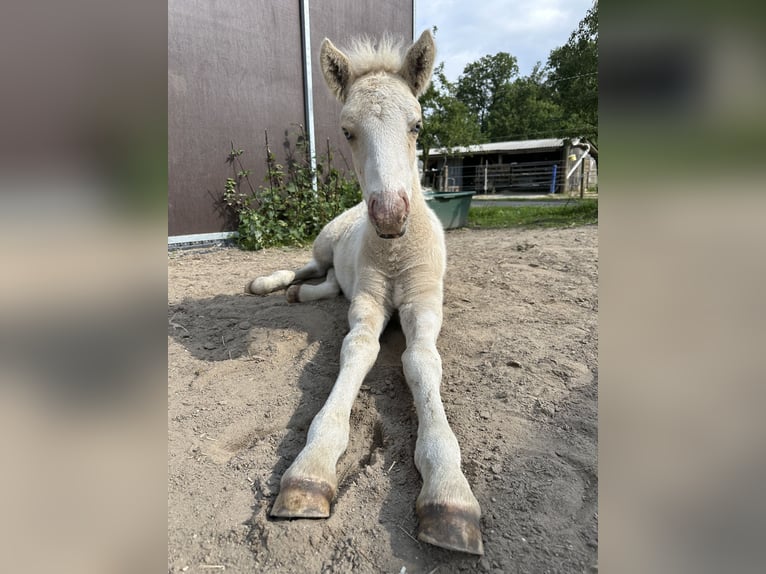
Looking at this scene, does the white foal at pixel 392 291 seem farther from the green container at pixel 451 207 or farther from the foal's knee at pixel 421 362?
the green container at pixel 451 207

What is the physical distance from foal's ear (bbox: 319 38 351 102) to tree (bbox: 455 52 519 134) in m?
56.4

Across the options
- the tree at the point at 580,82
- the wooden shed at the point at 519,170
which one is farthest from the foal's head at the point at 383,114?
the wooden shed at the point at 519,170

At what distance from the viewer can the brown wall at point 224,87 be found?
6199 millimetres

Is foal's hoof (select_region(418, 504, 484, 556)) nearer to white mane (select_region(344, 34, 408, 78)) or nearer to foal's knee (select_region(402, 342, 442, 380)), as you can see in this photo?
foal's knee (select_region(402, 342, 442, 380))

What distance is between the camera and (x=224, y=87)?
21.8 feet

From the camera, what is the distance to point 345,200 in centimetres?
803

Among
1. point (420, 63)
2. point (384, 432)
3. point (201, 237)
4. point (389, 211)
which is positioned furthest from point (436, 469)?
point (201, 237)

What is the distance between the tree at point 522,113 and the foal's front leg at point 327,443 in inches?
1748

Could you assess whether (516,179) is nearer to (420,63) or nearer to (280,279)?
(280,279)

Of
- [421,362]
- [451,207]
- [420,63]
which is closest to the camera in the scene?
[421,362]

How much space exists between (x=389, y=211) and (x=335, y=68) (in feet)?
4.85

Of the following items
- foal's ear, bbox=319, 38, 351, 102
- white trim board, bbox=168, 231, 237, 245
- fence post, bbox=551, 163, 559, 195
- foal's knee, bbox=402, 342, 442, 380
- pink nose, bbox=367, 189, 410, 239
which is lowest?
foal's knee, bbox=402, 342, 442, 380

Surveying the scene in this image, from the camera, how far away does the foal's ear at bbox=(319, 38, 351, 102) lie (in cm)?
271

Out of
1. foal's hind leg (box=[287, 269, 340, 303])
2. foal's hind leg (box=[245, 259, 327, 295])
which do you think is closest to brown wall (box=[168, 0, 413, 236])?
foal's hind leg (box=[245, 259, 327, 295])
